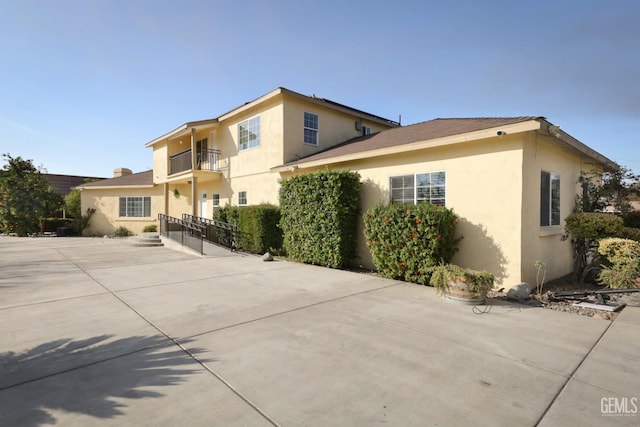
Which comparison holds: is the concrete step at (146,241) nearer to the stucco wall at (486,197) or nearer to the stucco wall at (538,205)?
the stucco wall at (486,197)

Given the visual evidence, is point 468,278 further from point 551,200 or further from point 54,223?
point 54,223

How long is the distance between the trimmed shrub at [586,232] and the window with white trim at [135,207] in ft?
76.7

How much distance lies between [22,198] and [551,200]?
2976 cm

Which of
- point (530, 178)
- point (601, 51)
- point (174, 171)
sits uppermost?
point (601, 51)

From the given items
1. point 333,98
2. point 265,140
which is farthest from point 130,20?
point 333,98

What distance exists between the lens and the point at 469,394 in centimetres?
296

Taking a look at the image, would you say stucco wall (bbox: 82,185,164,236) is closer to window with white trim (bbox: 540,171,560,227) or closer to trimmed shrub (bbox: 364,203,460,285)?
trimmed shrub (bbox: 364,203,460,285)

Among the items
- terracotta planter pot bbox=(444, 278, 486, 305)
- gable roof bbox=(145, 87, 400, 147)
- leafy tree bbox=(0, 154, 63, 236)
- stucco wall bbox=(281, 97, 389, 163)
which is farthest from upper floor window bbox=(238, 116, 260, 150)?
leafy tree bbox=(0, 154, 63, 236)

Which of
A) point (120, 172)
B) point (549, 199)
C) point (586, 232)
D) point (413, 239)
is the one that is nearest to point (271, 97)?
point (413, 239)

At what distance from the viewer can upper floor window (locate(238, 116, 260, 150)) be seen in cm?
1498

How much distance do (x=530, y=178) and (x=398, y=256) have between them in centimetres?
349

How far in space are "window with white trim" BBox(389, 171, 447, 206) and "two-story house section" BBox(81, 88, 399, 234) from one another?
583 centimetres

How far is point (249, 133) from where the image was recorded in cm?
1558

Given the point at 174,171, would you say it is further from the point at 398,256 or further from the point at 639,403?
the point at 639,403
